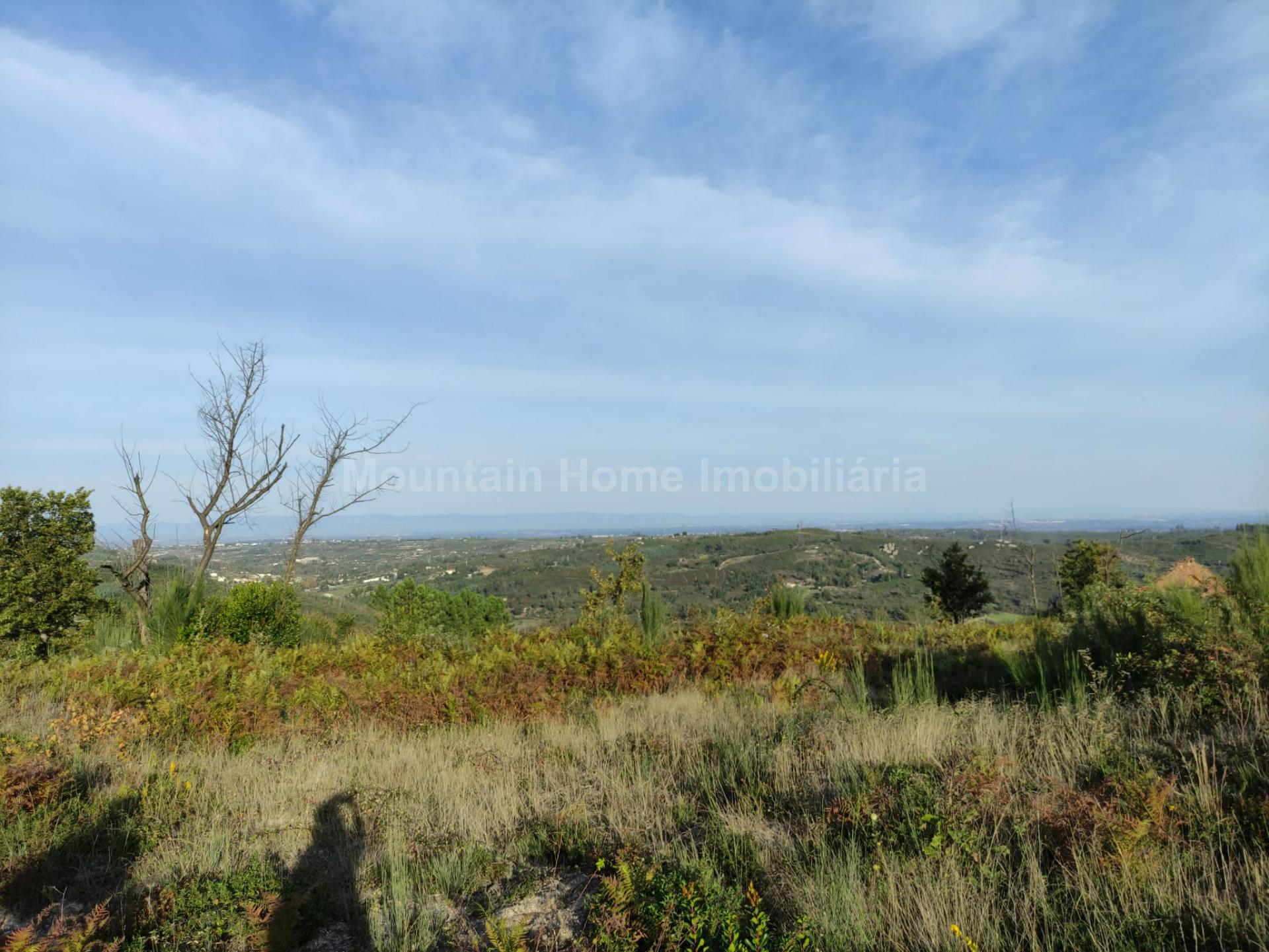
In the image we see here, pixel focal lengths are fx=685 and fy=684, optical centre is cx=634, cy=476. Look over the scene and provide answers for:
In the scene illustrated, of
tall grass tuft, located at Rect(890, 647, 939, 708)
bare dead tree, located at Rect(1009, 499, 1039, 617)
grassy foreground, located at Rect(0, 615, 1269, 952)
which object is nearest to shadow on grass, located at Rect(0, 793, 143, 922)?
grassy foreground, located at Rect(0, 615, 1269, 952)

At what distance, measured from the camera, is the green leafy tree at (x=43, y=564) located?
1037 cm

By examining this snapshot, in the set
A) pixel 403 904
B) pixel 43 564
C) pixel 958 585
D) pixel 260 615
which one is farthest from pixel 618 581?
pixel 958 585

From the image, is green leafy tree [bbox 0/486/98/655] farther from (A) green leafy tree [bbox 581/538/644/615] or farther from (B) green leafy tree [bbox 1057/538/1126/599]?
(B) green leafy tree [bbox 1057/538/1126/599]

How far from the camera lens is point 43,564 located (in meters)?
10.8

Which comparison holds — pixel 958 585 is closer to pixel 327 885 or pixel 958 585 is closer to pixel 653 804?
pixel 653 804

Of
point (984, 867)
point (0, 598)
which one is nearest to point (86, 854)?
point (984, 867)

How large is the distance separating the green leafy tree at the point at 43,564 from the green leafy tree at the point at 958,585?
69.8 feet

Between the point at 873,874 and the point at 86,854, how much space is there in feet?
13.1

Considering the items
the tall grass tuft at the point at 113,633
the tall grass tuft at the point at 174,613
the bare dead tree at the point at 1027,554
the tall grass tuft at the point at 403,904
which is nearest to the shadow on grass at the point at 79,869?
the tall grass tuft at the point at 403,904

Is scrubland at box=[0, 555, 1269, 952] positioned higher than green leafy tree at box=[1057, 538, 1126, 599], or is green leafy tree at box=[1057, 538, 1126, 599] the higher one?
scrubland at box=[0, 555, 1269, 952]

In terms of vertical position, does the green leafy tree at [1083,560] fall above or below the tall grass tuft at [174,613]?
below

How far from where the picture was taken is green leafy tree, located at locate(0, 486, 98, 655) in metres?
10.4

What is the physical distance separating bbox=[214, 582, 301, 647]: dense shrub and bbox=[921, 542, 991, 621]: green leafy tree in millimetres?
18483

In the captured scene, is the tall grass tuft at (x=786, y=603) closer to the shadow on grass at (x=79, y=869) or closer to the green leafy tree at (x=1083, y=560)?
the shadow on grass at (x=79, y=869)
